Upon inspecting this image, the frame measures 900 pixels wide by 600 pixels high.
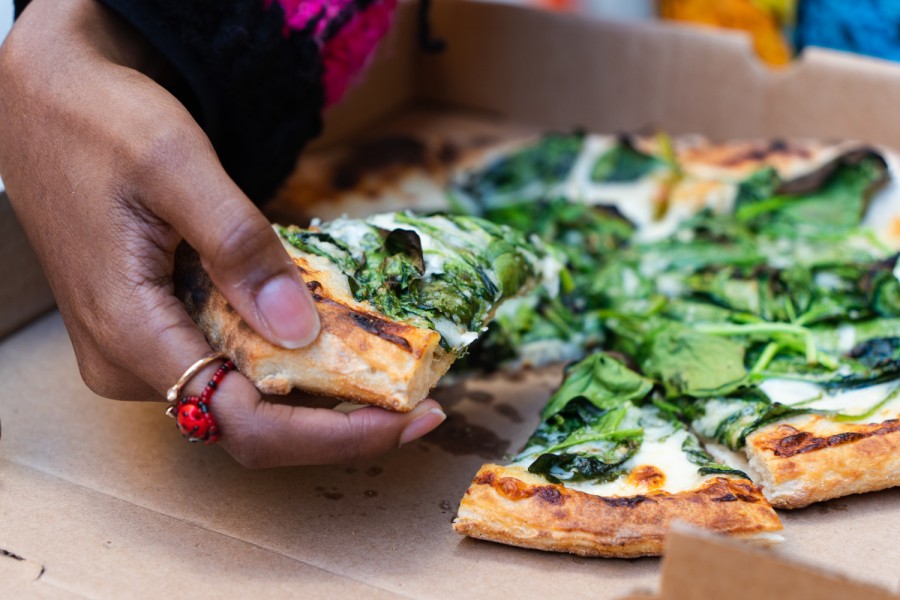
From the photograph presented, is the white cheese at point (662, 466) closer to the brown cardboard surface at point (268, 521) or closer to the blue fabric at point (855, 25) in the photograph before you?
the brown cardboard surface at point (268, 521)

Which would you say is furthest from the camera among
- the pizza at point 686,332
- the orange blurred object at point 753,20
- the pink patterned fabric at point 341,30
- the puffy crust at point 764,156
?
the orange blurred object at point 753,20

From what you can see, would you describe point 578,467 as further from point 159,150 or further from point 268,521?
point 159,150

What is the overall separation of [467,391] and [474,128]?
1.67 meters

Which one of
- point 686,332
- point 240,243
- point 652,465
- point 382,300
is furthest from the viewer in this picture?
point 686,332

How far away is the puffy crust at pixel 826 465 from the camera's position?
5.69ft

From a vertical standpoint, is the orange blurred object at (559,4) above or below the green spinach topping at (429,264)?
below

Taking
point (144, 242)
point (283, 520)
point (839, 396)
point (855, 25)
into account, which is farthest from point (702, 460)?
point (855, 25)

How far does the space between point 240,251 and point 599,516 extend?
751 mm

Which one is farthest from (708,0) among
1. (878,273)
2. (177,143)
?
(177,143)

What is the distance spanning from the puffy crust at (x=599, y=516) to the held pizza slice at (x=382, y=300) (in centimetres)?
24

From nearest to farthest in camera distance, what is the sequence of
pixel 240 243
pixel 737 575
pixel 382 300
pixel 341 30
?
pixel 737 575 < pixel 240 243 < pixel 382 300 < pixel 341 30

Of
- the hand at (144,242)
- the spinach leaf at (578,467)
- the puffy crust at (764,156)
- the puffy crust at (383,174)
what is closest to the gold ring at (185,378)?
the hand at (144,242)

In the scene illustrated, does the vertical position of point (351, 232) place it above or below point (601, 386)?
above

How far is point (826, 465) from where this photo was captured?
1.74 meters
